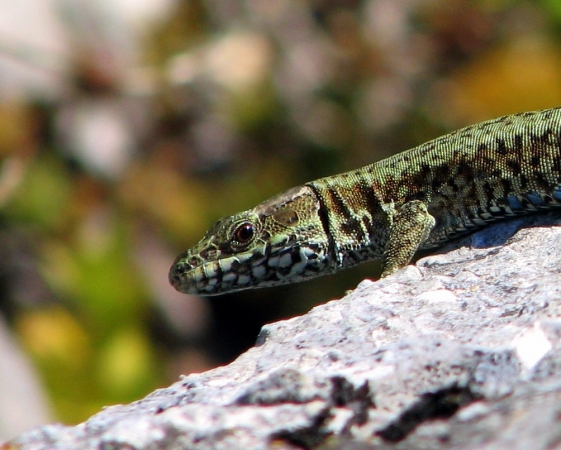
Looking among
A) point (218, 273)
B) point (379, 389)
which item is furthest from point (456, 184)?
point (379, 389)

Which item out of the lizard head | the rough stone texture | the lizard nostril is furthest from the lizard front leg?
the rough stone texture

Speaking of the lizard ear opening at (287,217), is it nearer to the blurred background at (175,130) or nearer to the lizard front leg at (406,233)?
the lizard front leg at (406,233)

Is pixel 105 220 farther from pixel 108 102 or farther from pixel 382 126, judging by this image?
pixel 382 126

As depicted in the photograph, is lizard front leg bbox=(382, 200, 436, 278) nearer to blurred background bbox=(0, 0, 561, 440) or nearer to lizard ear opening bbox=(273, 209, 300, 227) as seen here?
lizard ear opening bbox=(273, 209, 300, 227)

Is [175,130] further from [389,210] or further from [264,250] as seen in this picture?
[389,210]

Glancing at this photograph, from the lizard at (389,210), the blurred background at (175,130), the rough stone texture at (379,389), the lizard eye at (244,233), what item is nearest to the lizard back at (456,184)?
the lizard at (389,210)

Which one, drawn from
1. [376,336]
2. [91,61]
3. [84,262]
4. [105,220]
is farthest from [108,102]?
[376,336]

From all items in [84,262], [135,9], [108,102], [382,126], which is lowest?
[84,262]
